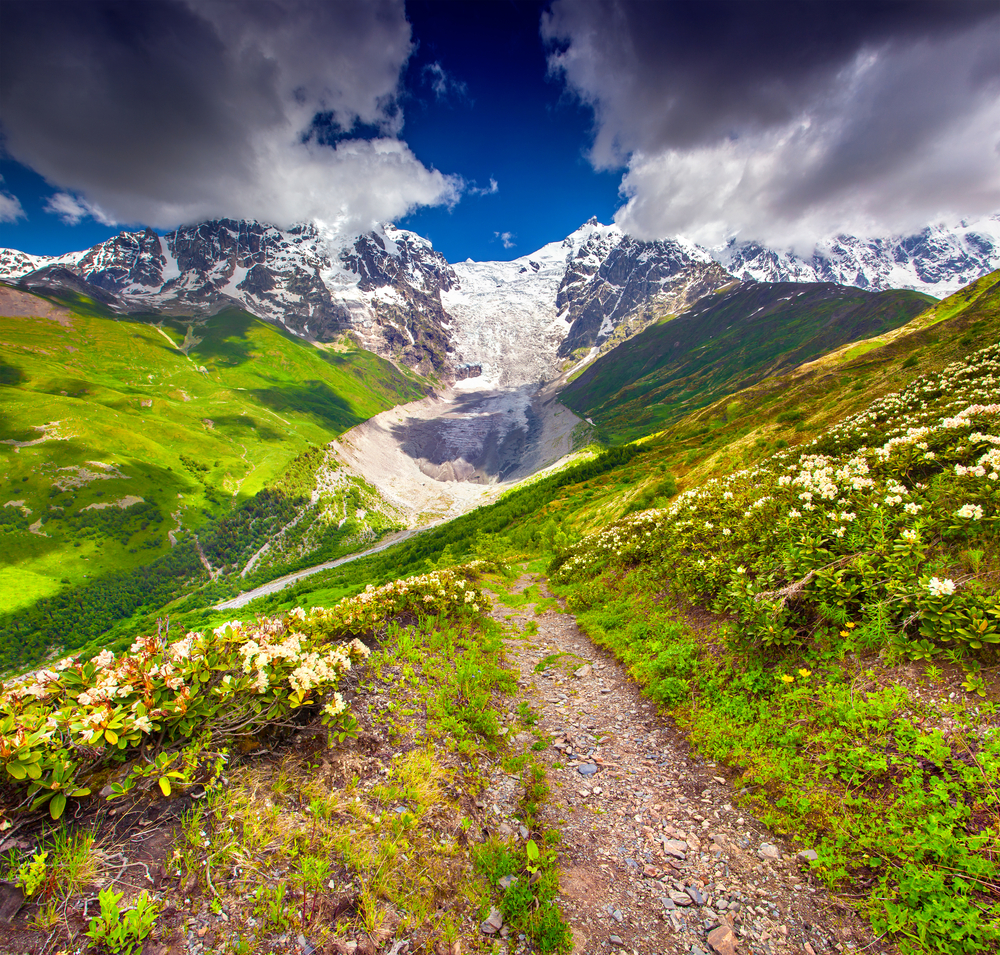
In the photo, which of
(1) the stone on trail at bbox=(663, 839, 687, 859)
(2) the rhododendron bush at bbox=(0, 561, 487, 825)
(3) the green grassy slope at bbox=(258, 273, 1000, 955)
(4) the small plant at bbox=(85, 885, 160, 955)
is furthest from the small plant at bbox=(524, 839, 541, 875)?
(4) the small plant at bbox=(85, 885, 160, 955)

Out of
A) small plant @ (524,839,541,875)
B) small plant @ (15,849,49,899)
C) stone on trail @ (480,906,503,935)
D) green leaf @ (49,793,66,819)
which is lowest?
small plant @ (524,839,541,875)

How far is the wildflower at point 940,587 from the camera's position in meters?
5.86

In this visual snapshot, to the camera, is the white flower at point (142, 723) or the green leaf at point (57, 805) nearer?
the green leaf at point (57, 805)

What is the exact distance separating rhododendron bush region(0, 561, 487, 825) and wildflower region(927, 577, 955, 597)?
9421 mm

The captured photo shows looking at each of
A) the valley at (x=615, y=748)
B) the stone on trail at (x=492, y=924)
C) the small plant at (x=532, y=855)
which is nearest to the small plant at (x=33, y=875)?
the valley at (x=615, y=748)

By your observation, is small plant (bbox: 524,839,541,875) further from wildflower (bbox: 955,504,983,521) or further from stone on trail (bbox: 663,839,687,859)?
wildflower (bbox: 955,504,983,521)

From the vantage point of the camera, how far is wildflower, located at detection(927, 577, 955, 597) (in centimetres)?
586

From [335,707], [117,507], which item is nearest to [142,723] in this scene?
[335,707]

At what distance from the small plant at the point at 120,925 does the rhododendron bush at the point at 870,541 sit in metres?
9.49

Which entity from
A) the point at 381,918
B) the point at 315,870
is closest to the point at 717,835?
the point at 381,918

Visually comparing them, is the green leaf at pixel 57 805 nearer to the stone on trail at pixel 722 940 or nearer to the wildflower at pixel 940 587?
the stone on trail at pixel 722 940

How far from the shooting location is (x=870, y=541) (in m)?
7.68

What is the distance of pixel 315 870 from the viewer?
4852 mm

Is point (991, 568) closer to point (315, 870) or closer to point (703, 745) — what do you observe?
point (703, 745)
